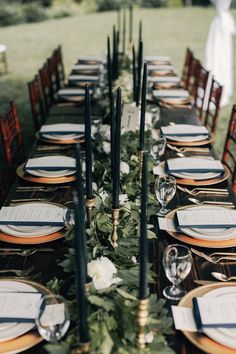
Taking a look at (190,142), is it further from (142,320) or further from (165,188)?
(142,320)

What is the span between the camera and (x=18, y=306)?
1.27m

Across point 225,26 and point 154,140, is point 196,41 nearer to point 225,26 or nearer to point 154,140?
point 225,26

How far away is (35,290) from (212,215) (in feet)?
2.46

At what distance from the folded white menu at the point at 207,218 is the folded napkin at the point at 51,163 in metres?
0.67

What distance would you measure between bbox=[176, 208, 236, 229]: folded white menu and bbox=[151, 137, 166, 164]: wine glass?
0.51 m

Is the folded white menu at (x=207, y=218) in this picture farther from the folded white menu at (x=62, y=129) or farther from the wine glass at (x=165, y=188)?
the folded white menu at (x=62, y=129)

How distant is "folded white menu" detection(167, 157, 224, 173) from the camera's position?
2139 mm

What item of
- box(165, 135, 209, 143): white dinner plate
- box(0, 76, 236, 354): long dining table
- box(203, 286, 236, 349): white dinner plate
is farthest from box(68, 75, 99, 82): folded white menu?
box(203, 286, 236, 349): white dinner plate

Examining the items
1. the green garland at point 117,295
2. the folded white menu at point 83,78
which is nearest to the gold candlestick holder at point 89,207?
the green garland at point 117,295

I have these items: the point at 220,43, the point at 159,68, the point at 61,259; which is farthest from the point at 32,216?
the point at 220,43

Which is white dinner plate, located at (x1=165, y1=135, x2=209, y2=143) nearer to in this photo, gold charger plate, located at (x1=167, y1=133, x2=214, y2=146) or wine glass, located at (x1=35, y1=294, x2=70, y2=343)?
gold charger plate, located at (x1=167, y1=133, x2=214, y2=146)

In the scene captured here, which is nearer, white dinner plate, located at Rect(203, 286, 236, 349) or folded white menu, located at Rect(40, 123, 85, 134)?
white dinner plate, located at Rect(203, 286, 236, 349)

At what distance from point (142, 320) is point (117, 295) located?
0.65 feet

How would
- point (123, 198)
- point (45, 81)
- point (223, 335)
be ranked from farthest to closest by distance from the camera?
point (45, 81), point (123, 198), point (223, 335)
